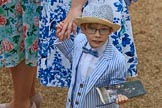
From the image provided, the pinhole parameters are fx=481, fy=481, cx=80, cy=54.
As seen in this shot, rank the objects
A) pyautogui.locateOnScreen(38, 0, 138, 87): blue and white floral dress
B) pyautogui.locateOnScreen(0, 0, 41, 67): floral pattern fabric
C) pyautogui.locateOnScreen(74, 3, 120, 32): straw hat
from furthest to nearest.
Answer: pyautogui.locateOnScreen(0, 0, 41, 67): floral pattern fabric, pyautogui.locateOnScreen(38, 0, 138, 87): blue and white floral dress, pyautogui.locateOnScreen(74, 3, 120, 32): straw hat

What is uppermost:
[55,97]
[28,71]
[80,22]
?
[80,22]

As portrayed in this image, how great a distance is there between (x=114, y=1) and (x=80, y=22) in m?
0.34

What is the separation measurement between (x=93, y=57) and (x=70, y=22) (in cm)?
18

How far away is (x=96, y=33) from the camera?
1.87 m

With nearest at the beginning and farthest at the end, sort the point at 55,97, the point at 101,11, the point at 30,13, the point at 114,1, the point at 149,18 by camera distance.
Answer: the point at 101,11
the point at 114,1
the point at 30,13
the point at 55,97
the point at 149,18

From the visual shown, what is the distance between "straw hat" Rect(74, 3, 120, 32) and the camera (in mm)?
1834

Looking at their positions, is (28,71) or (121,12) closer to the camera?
(121,12)

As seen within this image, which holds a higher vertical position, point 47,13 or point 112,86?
point 47,13

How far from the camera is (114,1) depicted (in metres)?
2.17

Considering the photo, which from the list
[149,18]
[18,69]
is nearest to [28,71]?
[18,69]

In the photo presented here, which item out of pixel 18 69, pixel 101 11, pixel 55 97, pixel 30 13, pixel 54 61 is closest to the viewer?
pixel 101 11

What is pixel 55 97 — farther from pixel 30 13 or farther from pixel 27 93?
pixel 30 13

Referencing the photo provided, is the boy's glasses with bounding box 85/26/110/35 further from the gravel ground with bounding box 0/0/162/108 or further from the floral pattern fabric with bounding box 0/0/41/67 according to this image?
the gravel ground with bounding box 0/0/162/108

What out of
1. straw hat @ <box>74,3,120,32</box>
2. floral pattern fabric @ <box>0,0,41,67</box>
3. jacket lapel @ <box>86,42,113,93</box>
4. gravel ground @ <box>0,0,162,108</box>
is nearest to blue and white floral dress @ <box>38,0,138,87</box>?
floral pattern fabric @ <box>0,0,41,67</box>
